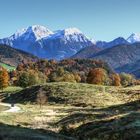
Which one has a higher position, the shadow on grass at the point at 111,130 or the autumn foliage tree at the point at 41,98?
the autumn foliage tree at the point at 41,98

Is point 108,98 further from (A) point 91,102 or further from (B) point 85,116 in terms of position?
(B) point 85,116

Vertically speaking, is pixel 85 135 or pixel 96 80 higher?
pixel 96 80

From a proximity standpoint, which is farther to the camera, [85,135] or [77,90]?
[77,90]

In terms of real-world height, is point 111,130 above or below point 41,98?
below

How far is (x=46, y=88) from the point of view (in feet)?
418

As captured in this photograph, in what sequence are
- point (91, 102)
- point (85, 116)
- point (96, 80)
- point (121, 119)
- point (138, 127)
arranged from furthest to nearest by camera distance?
point (96, 80), point (91, 102), point (85, 116), point (121, 119), point (138, 127)

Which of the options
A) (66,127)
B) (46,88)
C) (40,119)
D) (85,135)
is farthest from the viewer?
(46,88)

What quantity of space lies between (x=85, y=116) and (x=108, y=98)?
5197 cm

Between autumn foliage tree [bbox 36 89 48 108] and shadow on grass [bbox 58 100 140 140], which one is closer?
shadow on grass [bbox 58 100 140 140]

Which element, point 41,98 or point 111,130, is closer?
point 111,130

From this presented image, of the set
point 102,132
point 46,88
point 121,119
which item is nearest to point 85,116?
point 121,119

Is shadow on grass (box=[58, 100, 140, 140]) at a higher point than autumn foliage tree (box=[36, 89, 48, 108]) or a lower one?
lower

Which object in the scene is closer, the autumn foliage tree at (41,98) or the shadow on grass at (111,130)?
the shadow on grass at (111,130)

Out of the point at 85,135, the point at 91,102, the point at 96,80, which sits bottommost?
the point at 85,135
